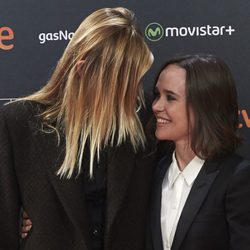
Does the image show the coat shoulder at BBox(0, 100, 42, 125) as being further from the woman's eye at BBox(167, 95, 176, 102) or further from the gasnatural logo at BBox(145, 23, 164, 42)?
the gasnatural logo at BBox(145, 23, 164, 42)

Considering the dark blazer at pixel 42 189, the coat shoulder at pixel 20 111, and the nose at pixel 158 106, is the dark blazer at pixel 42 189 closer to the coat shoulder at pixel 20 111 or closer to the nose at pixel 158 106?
the coat shoulder at pixel 20 111

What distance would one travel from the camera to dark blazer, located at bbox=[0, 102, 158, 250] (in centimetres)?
142

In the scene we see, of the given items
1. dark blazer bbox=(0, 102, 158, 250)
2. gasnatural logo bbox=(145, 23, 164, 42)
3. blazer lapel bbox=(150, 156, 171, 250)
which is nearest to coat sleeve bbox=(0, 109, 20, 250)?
dark blazer bbox=(0, 102, 158, 250)

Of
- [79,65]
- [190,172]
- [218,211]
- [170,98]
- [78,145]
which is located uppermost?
[79,65]

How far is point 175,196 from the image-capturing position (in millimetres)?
1540

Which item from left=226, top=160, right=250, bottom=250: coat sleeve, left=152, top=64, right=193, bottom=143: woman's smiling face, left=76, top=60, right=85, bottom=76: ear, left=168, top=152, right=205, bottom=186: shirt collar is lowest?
left=226, top=160, right=250, bottom=250: coat sleeve

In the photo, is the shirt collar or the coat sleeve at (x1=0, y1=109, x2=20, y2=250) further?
the shirt collar

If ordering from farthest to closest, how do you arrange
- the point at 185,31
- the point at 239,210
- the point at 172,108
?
the point at 185,31
the point at 172,108
the point at 239,210

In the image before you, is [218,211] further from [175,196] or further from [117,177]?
[117,177]

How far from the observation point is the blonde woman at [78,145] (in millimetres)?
1413

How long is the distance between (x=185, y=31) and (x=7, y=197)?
103 cm

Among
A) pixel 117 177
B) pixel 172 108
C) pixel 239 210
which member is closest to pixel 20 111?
pixel 117 177

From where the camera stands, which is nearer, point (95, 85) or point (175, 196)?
point (95, 85)

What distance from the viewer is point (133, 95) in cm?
147
